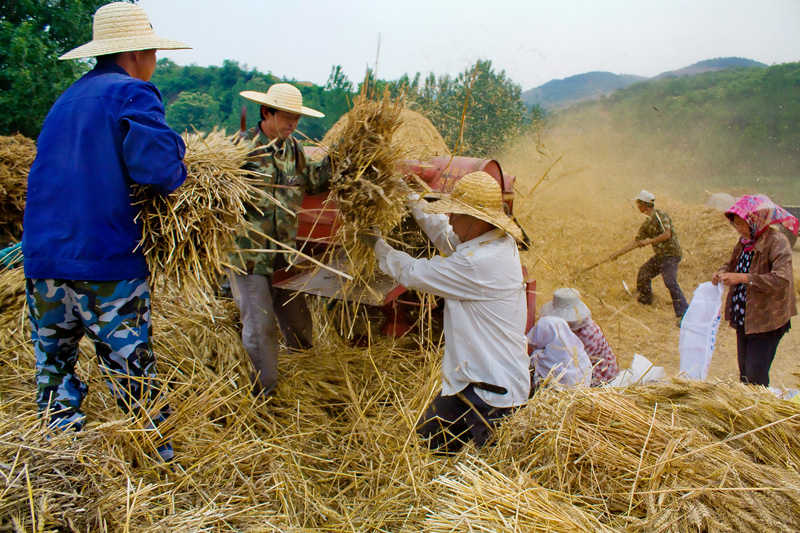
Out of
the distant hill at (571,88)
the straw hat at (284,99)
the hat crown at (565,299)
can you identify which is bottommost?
the hat crown at (565,299)

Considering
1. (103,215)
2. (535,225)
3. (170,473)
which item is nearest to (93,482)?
(170,473)

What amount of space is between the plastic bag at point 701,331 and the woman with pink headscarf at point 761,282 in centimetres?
14

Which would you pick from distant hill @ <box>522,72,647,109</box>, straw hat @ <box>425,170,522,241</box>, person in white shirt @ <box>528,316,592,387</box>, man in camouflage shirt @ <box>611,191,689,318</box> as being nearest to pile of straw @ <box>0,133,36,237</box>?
straw hat @ <box>425,170,522,241</box>

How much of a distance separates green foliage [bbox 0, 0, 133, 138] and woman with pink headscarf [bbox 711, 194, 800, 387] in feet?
30.2

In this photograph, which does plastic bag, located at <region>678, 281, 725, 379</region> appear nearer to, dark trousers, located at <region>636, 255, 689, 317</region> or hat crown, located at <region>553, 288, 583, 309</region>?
hat crown, located at <region>553, 288, 583, 309</region>

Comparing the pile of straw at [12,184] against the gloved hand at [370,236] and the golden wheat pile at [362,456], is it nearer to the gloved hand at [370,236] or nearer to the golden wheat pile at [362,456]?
the golden wheat pile at [362,456]

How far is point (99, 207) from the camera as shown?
2039mm

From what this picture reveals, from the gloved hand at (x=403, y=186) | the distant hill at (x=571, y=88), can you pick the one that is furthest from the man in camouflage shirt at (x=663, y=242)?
the distant hill at (x=571, y=88)

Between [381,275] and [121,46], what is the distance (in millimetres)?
1991

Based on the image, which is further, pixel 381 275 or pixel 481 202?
pixel 381 275

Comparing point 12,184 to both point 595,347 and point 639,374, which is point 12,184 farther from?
point 639,374

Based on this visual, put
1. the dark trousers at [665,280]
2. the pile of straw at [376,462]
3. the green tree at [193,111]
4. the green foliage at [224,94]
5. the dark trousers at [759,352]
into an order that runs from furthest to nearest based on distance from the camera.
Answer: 1. the green tree at [193,111]
2. the green foliage at [224,94]
3. the dark trousers at [665,280]
4. the dark trousers at [759,352]
5. the pile of straw at [376,462]

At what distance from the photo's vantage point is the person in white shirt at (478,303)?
2420mm

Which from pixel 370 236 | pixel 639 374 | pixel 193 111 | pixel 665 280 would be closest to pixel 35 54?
pixel 193 111
